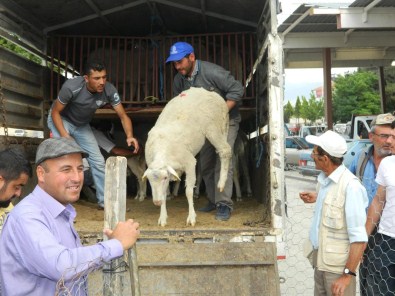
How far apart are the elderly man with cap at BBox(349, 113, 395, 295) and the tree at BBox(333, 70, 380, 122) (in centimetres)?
3558

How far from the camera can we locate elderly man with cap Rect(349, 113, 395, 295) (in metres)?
4.03

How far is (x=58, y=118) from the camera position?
536cm

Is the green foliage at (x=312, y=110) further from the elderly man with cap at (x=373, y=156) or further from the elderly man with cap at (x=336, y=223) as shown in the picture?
the elderly man with cap at (x=336, y=223)

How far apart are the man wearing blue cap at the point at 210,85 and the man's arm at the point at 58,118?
4.73 feet

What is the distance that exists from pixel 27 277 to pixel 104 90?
3879mm

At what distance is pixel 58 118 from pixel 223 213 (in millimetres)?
2325

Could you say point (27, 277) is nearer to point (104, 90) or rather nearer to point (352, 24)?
point (104, 90)

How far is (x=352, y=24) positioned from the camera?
11.9m

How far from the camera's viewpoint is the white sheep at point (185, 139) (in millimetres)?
4520

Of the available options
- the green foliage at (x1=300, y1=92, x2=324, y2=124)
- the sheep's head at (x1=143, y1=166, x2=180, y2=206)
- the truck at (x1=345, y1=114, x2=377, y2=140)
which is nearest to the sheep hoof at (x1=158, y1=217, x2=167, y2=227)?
the sheep's head at (x1=143, y1=166, x2=180, y2=206)

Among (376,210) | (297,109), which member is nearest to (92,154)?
(376,210)

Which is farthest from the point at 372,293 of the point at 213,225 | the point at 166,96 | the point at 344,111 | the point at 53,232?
the point at 344,111

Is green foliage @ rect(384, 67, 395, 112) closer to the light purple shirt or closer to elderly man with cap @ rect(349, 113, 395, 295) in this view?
elderly man with cap @ rect(349, 113, 395, 295)

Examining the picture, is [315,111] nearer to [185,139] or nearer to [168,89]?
[168,89]
